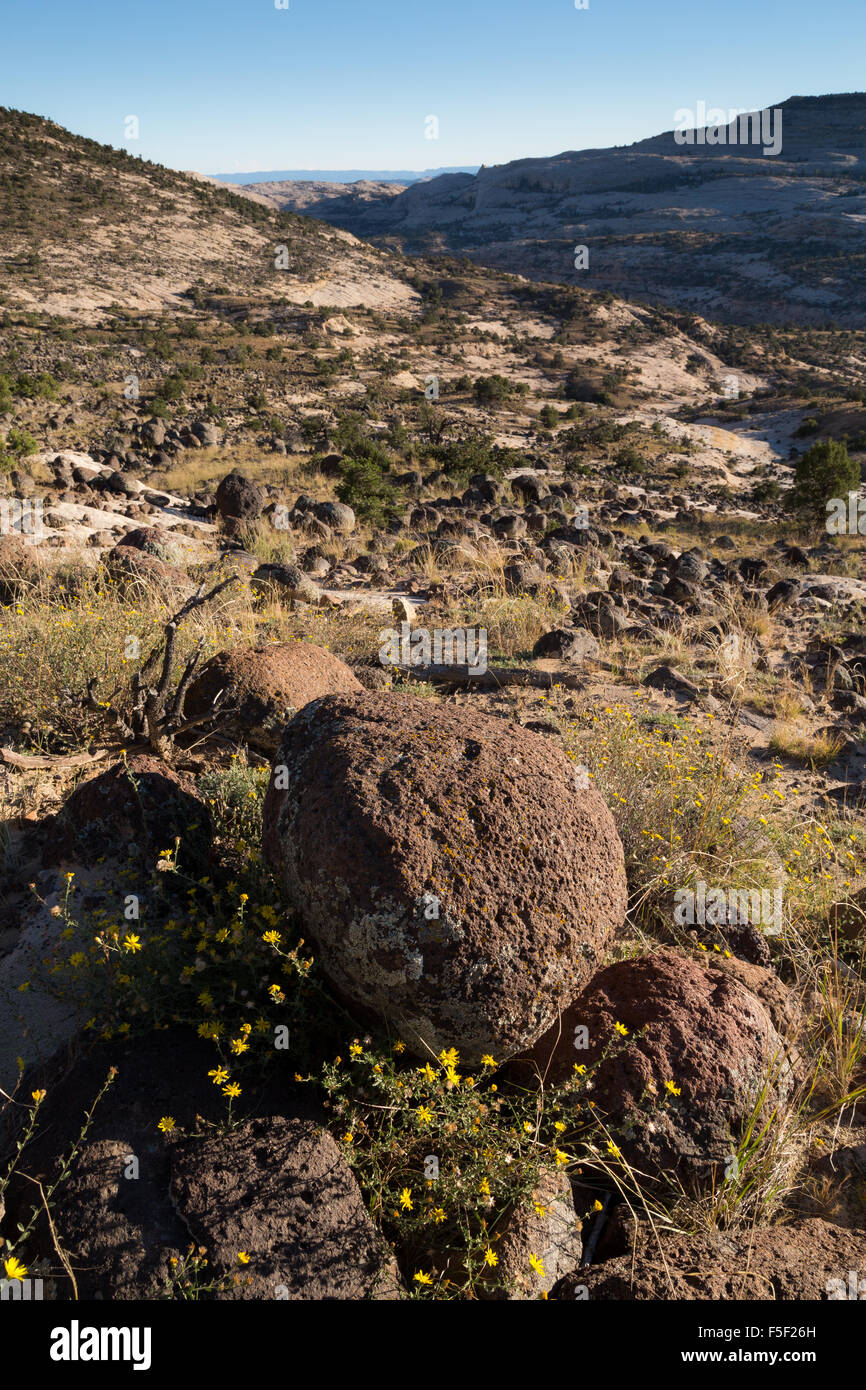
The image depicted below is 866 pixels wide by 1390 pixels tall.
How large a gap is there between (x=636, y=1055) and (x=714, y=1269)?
0.52m

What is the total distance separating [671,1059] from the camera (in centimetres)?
222

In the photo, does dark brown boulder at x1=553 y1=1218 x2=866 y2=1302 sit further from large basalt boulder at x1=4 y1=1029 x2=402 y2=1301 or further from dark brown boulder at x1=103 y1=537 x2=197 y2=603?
dark brown boulder at x1=103 y1=537 x2=197 y2=603

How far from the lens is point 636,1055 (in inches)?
86.9

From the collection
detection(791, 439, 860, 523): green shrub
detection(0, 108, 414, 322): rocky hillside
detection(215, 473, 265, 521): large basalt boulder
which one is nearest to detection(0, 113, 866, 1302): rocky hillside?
detection(215, 473, 265, 521): large basalt boulder

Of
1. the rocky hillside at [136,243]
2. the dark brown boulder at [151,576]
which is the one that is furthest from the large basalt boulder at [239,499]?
the rocky hillside at [136,243]

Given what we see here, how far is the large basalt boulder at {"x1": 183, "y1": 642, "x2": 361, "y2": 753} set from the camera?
3750mm

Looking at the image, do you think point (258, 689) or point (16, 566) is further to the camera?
point (16, 566)

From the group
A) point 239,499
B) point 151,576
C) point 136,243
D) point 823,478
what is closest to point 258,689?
point 151,576

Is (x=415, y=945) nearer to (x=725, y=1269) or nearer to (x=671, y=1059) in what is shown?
(x=671, y=1059)

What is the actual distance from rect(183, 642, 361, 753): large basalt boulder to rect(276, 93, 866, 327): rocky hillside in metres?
55.4

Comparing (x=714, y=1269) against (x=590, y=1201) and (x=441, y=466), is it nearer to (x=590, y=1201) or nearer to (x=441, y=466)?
(x=590, y=1201)

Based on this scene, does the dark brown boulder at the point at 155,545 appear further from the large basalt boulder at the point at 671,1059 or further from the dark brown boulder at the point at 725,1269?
the dark brown boulder at the point at 725,1269

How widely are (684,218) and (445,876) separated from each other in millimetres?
87077

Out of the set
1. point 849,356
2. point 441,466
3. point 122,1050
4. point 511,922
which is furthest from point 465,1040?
point 849,356
